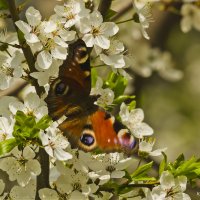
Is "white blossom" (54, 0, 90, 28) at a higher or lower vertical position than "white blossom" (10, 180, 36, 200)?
higher

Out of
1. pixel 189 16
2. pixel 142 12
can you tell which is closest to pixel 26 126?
pixel 142 12

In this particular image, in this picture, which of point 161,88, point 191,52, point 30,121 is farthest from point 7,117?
point 191,52

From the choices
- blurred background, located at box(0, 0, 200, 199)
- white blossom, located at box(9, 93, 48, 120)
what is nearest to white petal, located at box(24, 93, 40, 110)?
white blossom, located at box(9, 93, 48, 120)

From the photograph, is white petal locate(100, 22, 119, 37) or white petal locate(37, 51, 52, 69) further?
white petal locate(100, 22, 119, 37)

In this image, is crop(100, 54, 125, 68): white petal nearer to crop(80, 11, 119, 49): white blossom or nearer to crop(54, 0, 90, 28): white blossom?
crop(80, 11, 119, 49): white blossom

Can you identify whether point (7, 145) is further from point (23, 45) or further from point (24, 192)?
point (23, 45)
